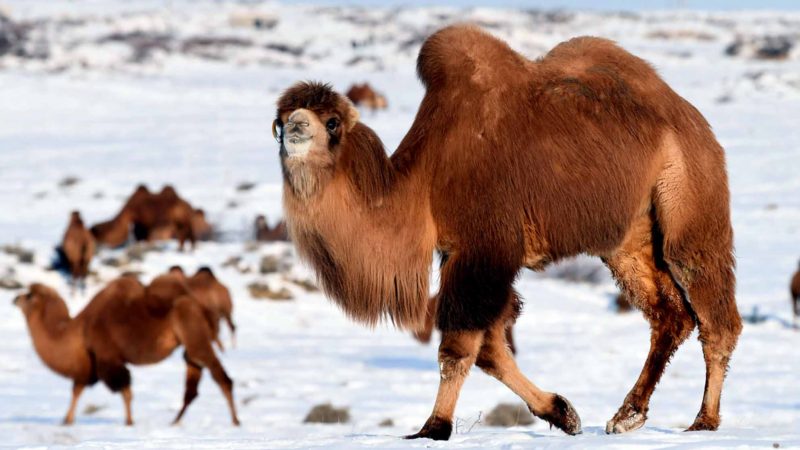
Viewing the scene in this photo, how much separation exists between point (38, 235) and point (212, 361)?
35.6 feet

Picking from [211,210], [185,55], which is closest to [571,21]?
[185,55]

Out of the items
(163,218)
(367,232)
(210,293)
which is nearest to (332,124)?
(367,232)

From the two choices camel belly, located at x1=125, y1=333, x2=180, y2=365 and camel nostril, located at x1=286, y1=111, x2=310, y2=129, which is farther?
camel belly, located at x1=125, y1=333, x2=180, y2=365

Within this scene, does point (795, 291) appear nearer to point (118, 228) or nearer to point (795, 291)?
point (795, 291)

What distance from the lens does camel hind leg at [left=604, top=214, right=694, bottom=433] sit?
675 centimetres

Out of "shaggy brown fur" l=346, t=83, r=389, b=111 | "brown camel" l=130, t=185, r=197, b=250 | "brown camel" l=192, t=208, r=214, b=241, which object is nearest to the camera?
"brown camel" l=130, t=185, r=197, b=250

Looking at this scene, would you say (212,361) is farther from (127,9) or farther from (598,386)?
(127,9)

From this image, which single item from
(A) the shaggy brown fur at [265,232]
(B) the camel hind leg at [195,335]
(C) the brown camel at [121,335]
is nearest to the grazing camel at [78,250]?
(A) the shaggy brown fur at [265,232]

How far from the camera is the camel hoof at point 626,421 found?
251 inches

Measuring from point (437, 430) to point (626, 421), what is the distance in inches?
38.7

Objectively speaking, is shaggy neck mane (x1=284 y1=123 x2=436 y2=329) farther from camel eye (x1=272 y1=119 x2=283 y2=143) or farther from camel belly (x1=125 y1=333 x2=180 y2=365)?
camel belly (x1=125 y1=333 x2=180 y2=365)

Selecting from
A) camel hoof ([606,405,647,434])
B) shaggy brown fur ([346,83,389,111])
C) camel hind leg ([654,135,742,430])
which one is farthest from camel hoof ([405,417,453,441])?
shaggy brown fur ([346,83,389,111])

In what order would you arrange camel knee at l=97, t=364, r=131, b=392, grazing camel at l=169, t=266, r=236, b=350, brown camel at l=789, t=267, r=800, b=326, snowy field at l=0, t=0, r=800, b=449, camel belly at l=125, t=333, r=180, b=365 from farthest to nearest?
brown camel at l=789, t=267, r=800, b=326 < grazing camel at l=169, t=266, r=236, b=350 < camel belly at l=125, t=333, r=180, b=365 < camel knee at l=97, t=364, r=131, b=392 < snowy field at l=0, t=0, r=800, b=449

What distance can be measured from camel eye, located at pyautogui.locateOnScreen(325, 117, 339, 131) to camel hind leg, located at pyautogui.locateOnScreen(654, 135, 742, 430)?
1.73 metres
